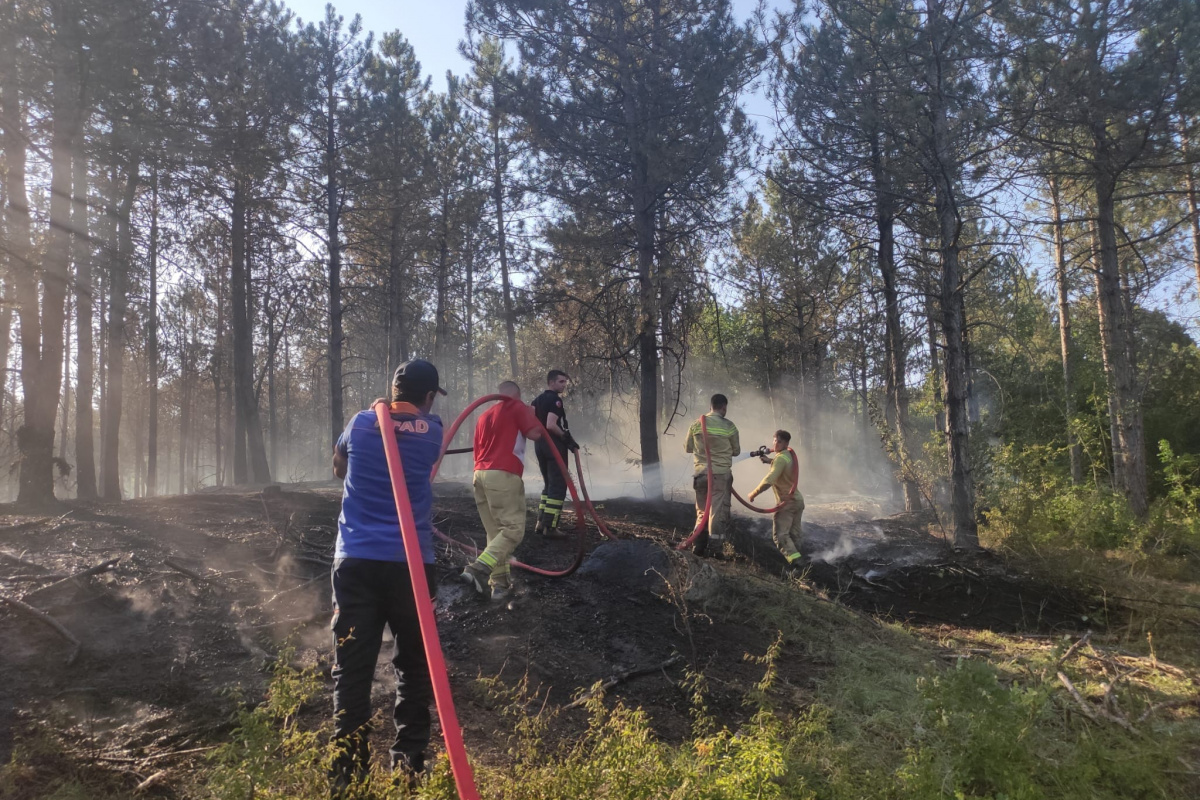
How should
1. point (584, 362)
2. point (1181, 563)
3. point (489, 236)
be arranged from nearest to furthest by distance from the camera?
point (1181, 563) < point (584, 362) < point (489, 236)

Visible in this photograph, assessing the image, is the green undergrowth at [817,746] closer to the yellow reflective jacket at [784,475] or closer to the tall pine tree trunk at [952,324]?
the yellow reflective jacket at [784,475]

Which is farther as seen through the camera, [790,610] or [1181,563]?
[1181,563]

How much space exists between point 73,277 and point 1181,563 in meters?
14.4

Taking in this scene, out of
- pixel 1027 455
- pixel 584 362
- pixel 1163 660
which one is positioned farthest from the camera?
pixel 584 362

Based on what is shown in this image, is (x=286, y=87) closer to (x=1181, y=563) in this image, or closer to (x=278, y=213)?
(x=278, y=213)

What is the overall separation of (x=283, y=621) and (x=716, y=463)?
5291 millimetres

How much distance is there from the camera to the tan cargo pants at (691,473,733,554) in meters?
8.52

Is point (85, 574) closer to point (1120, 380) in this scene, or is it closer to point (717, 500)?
point (717, 500)

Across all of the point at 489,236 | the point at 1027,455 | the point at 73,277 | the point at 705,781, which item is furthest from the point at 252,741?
the point at 489,236

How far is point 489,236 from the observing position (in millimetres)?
18641

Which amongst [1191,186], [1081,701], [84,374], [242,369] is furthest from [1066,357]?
[84,374]

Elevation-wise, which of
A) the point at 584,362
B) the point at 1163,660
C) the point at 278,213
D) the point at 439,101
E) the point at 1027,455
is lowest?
the point at 1163,660

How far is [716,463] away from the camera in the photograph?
28.0 ft

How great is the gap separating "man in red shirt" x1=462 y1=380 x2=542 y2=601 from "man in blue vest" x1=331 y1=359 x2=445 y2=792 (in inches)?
83.0
